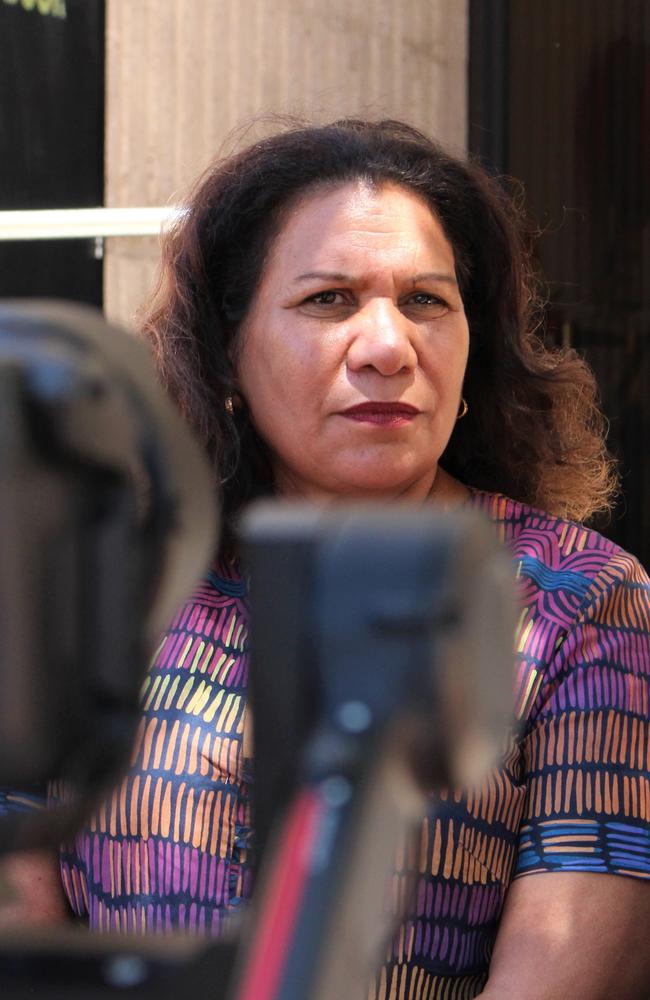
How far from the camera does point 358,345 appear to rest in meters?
1.75

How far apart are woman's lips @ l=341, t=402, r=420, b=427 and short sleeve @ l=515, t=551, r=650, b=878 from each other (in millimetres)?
277

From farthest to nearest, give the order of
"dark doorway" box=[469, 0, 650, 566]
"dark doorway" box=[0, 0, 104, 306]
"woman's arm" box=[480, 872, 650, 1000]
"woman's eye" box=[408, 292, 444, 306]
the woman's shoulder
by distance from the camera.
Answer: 1. "dark doorway" box=[469, 0, 650, 566]
2. "dark doorway" box=[0, 0, 104, 306]
3. "woman's eye" box=[408, 292, 444, 306]
4. the woman's shoulder
5. "woman's arm" box=[480, 872, 650, 1000]

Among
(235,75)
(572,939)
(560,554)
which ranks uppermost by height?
(235,75)

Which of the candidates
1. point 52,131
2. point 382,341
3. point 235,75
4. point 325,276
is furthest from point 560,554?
point 235,75

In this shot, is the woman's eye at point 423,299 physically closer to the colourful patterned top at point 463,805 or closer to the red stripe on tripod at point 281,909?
the colourful patterned top at point 463,805

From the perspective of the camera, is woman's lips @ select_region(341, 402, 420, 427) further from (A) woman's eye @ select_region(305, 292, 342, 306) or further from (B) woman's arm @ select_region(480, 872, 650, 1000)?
(B) woman's arm @ select_region(480, 872, 650, 1000)

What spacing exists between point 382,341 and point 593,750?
50cm

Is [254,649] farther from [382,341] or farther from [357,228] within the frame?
[357,228]

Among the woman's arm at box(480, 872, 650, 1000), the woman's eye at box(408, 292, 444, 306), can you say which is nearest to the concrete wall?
the woman's eye at box(408, 292, 444, 306)

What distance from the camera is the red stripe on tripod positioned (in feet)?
1.64

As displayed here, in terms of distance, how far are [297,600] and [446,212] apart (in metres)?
1.46

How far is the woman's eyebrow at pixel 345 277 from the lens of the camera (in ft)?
5.85

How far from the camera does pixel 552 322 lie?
364cm

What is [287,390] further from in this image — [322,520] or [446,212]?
[322,520]
